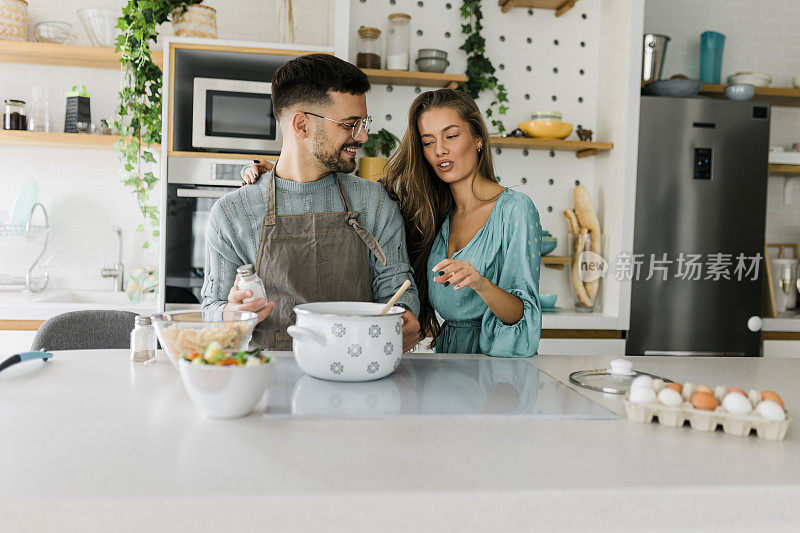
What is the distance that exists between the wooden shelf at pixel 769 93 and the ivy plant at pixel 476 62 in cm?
116

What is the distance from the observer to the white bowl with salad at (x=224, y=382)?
0.92 m

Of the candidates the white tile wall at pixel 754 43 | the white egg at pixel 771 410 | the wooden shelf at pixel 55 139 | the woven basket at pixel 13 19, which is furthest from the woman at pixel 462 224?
the white tile wall at pixel 754 43

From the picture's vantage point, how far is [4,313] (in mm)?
2881

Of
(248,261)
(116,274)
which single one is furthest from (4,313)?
(248,261)

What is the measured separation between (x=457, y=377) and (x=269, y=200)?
32.6 inches

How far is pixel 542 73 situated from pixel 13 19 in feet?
8.88

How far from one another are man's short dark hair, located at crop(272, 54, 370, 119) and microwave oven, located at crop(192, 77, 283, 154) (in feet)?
3.72

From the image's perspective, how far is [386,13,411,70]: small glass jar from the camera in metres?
3.31

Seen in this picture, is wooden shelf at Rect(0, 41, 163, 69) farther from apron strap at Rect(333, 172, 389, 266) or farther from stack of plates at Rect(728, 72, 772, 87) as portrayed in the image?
stack of plates at Rect(728, 72, 772, 87)

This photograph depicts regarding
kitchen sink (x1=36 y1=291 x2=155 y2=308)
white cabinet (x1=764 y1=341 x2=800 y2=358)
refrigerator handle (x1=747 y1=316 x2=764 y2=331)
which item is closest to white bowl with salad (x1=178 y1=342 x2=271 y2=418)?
kitchen sink (x1=36 y1=291 x2=155 y2=308)

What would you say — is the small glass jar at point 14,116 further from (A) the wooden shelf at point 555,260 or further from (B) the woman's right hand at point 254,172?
(A) the wooden shelf at point 555,260

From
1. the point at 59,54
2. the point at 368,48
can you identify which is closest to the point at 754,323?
the point at 368,48

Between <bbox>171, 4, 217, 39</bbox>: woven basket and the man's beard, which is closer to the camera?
the man's beard

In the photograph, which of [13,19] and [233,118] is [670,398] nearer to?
[233,118]
